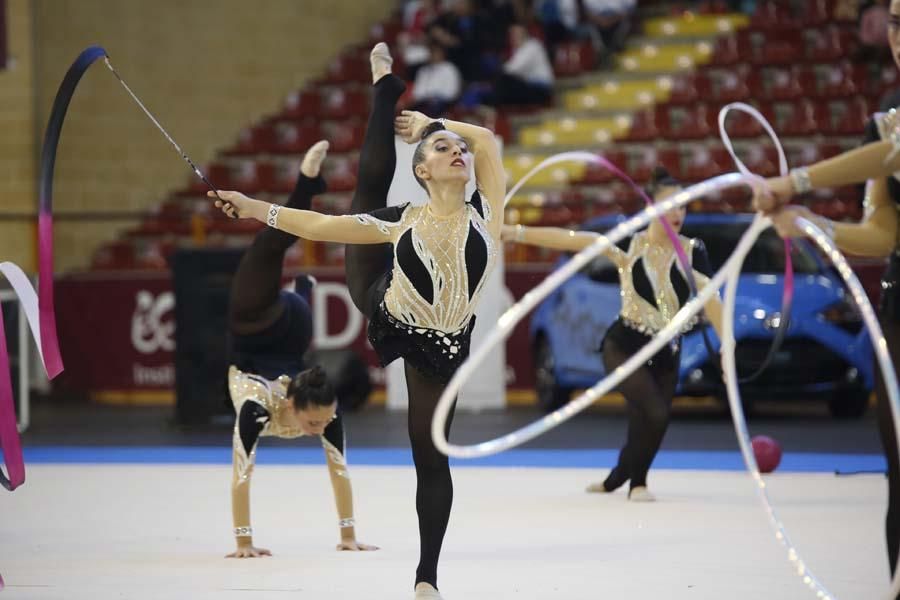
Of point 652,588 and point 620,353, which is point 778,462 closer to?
point 620,353

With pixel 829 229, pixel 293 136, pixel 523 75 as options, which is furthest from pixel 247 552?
pixel 293 136

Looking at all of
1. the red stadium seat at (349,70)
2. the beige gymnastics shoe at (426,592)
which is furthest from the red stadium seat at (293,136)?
the beige gymnastics shoe at (426,592)

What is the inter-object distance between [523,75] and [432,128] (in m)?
11.6

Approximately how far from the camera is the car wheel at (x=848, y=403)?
12.0 metres

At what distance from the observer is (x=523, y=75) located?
1675cm

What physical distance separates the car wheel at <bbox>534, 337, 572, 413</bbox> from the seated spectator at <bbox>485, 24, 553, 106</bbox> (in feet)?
15.2

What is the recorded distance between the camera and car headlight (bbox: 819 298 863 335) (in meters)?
11.5

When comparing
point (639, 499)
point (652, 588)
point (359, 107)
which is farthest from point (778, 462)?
point (359, 107)

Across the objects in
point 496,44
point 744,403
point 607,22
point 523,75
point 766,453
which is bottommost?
point 744,403

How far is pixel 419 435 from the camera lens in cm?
511

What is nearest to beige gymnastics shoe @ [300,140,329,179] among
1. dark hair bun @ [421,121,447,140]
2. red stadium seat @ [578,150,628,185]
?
dark hair bun @ [421,121,447,140]

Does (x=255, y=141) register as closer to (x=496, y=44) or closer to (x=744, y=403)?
(x=496, y=44)

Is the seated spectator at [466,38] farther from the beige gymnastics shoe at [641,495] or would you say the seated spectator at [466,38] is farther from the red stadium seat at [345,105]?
the beige gymnastics shoe at [641,495]

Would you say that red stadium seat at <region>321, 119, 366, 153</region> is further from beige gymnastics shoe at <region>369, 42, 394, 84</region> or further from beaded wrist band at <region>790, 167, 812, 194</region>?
beaded wrist band at <region>790, 167, 812, 194</region>
